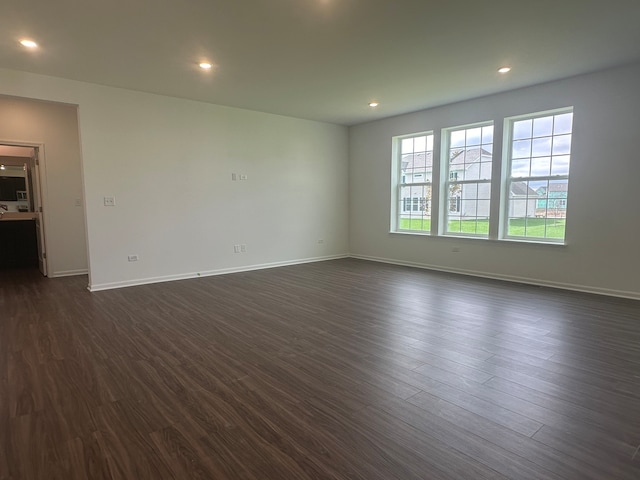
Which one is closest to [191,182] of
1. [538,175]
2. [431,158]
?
[431,158]

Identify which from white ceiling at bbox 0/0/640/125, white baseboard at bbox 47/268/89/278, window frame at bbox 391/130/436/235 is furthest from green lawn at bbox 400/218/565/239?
white baseboard at bbox 47/268/89/278

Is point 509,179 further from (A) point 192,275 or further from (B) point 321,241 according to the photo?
(A) point 192,275

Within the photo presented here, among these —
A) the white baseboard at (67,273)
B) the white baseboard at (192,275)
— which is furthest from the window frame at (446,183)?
the white baseboard at (67,273)

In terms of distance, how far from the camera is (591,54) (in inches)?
152

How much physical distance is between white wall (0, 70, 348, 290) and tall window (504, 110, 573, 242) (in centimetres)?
345

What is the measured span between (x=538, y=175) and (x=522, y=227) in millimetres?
788

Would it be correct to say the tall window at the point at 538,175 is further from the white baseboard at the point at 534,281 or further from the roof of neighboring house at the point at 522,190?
the white baseboard at the point at 534,281

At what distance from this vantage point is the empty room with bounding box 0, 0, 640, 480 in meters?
1.86

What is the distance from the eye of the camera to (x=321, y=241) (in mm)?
7469

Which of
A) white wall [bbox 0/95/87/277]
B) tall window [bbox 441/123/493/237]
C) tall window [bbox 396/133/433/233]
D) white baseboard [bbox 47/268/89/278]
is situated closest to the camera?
white wall [bbox 0/95/87/277]

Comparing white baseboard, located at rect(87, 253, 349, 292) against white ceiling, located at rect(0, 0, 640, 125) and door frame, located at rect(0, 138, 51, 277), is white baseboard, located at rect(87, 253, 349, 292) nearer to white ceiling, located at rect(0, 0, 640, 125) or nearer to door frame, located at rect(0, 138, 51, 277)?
door frame, located at rect(0, 138, 51, 277)

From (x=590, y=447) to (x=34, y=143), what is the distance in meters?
7.39

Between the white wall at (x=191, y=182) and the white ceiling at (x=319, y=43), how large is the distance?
1.43 ft

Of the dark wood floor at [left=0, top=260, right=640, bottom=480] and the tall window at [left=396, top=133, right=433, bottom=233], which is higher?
the tall window at [left=396, top=133, right=433, bottom=233]
